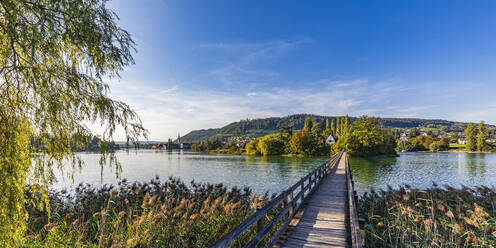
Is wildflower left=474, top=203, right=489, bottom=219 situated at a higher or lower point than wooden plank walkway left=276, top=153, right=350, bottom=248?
higher

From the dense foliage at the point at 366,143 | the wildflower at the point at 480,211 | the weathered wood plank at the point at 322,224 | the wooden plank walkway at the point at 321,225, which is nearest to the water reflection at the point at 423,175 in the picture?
the wildflower at the point at 480,211

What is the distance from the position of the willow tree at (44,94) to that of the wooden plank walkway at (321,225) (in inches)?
160

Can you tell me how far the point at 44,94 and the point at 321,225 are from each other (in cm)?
634

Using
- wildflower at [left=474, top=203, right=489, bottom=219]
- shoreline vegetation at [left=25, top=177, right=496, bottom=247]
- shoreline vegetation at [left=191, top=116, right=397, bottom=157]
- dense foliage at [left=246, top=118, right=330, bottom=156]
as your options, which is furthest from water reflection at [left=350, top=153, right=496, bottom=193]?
dense foliage at [left=246, top=118, right=330, bottom=156]

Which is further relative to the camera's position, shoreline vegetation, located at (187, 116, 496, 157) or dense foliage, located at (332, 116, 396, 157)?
shoreline vegetation, located at (187, 116, 496, 157)

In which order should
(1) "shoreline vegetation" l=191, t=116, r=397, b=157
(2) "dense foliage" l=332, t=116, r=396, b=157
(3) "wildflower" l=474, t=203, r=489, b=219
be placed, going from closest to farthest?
1. (3) "wildflower" l=474, t=203, r=489, b=219
2. (2) "dense foliage" l=332, t=116, r=396, b=157
3. (1) "shoreline vegetation" l=191, t=116, r=397, b=157

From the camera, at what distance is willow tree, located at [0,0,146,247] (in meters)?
3.00

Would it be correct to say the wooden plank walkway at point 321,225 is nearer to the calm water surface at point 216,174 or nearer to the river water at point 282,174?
the calm water surface at point 216,174

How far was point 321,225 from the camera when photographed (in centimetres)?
593

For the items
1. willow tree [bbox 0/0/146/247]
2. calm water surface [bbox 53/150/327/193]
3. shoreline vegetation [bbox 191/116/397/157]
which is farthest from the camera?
shoreline vegetation [bbox 191/116/397/157]

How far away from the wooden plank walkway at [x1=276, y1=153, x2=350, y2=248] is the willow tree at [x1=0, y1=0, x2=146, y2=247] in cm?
406

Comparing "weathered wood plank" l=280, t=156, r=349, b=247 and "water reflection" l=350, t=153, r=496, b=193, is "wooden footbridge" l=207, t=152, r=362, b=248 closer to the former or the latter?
"weathered wood plank" l=280, t=156, r=349, b=247

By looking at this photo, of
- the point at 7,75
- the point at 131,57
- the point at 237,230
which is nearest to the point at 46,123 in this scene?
the point at 7,75

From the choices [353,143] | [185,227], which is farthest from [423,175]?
[353,143]
